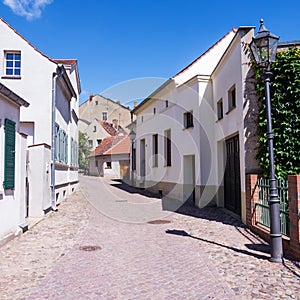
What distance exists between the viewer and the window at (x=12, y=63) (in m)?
13.0

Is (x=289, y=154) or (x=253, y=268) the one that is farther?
(x=289, y=154)

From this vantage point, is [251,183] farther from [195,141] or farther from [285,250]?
[195,141]

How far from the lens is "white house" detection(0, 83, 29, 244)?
702 cm

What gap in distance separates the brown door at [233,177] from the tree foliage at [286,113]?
2202 millimetres

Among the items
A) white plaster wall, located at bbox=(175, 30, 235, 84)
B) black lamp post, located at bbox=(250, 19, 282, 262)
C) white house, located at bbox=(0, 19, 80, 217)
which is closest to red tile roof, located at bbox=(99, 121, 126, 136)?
white plaster wall, located at bbox=(175, 30, 235, 84)

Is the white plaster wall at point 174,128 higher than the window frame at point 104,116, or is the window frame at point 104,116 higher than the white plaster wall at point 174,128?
the window frame at point 104,116

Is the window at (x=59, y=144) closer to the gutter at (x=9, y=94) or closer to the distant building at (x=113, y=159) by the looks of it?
the gutter at (x=9, y=94)

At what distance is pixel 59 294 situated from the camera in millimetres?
4438

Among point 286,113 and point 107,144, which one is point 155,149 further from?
point 107,144

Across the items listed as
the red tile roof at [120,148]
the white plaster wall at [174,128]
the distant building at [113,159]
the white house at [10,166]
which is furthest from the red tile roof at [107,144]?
the white house at [10,166]

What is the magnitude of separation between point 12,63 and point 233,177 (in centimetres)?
951

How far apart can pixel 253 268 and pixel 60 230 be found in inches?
218

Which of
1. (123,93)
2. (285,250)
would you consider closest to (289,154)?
(285,250)

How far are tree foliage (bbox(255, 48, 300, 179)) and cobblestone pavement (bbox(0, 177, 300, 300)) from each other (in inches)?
80.3
